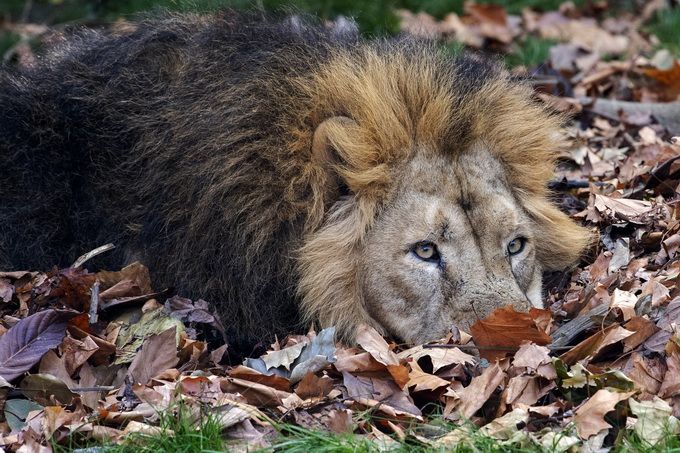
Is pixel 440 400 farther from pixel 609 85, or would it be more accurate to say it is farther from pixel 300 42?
pixel 609 85

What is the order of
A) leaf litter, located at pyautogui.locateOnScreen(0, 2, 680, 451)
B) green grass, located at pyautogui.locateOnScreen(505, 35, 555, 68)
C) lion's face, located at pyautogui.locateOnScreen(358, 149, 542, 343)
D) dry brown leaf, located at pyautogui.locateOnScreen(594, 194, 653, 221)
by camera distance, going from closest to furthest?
leaf litter, located at pyautogui.locateOnScreen(0, 2, 680, 451) → lion's face, located at pyautogui.locateOnScreen(358, 149, 542, 343) → dry brown leaf, located at pyautogui.locateOnScreen(594, 194, 653, 221) → green grass, located at pyautogui.locateOnScreen(505, 35, 555, 68)

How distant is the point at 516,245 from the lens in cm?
498

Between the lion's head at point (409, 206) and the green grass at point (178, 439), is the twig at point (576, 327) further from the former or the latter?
the green grass at point (178, 439)

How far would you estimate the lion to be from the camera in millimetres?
4773

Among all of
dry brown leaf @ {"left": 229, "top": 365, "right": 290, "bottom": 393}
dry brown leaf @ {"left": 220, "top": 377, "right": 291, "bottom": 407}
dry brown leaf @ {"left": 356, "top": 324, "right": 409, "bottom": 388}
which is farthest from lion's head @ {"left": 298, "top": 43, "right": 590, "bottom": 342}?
dry brown leaf @ {"left": 220, "top": 377, "right": 291, "bottom": 407}

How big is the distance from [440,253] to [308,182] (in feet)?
2.41

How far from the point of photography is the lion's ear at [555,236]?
17.2 feet

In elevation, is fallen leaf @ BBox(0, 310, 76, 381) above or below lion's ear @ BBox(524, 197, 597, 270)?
below

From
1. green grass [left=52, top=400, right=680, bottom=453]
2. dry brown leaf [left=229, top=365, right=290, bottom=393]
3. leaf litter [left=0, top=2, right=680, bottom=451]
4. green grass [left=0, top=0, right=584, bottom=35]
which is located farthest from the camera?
green grass [left=0, top=0, right=584, bottom=35]

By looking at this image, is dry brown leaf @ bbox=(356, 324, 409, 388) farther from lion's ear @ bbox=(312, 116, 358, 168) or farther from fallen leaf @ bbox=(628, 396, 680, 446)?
fallen leaf @ bbox=(628, 396, 680, 446)

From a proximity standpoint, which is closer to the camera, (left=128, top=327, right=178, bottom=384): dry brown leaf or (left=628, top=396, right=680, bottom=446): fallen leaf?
(left=628, top=396, right=680, bottom=446): fallen leaf

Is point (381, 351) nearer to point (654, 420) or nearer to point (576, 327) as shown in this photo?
point (576, 327)

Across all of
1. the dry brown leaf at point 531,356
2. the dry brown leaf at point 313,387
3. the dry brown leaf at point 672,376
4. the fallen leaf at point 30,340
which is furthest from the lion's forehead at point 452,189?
the fallen leaf at point 30,340

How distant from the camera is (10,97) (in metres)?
5.55
